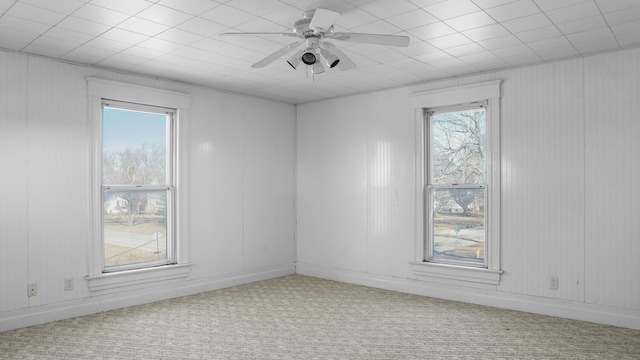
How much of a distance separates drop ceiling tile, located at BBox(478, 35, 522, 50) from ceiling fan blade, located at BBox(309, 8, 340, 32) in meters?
1.65

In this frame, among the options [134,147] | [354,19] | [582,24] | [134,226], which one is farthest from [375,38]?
[134,226]

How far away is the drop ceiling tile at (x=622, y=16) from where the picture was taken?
127 inches

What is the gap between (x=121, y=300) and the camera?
15.8ft

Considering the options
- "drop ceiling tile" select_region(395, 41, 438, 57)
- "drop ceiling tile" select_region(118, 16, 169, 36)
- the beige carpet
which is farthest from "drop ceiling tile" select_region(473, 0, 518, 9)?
the beige carpet

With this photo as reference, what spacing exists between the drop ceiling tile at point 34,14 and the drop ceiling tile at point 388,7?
2.21 m

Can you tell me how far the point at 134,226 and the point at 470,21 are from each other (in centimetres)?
396

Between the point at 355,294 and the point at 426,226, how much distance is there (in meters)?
1.17

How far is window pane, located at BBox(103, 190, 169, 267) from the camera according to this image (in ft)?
16.0

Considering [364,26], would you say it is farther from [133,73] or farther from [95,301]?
[95,301]

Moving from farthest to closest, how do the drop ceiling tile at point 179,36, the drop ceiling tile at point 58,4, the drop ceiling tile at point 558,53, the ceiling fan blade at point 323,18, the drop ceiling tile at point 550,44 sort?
the drop ceiling tile at point 558,53, the drop ceiling tile at point 550,44, the drop ceiling tile at point 179,36, the drop ceiling tile at point 58,4, the ceiling fan blade at point 323,18

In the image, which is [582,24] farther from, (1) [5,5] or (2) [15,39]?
(2) [15,39]

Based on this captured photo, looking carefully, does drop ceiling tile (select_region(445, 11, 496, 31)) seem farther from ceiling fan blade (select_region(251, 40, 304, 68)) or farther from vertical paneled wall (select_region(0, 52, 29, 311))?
vertical paneled wall (select_region(0, 52, 29, 311))

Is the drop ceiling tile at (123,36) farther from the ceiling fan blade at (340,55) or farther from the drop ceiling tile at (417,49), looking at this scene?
the drop ceiling tile at (417,49)

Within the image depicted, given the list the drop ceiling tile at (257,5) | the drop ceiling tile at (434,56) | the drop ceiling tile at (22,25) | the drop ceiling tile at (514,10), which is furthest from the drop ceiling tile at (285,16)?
the drop ceiling tile at (22,25)
